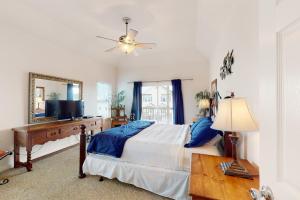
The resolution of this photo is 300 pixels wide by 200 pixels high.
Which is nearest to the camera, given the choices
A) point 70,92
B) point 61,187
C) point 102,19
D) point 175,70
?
point 61,187

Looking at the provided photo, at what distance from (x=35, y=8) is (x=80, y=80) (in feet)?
6.79

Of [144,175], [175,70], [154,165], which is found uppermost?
[175,70]

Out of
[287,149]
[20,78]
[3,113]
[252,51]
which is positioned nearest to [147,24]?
[252,51]

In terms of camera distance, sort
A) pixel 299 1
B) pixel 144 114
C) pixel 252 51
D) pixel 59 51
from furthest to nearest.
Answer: pixel 144 114 < pixel 59 51 < pixel 252 51 < pixel 299 1

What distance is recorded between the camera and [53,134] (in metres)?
3.23

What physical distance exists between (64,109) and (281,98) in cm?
419

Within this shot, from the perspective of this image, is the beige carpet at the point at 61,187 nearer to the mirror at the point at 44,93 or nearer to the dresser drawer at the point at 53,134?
the dresser drawer at the point at 53,134

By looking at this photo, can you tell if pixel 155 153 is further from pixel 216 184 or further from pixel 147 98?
pixel 147 98

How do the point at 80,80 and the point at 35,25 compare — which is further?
the point at 80,80

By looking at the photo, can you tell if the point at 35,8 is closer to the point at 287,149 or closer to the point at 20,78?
the point at 20,78

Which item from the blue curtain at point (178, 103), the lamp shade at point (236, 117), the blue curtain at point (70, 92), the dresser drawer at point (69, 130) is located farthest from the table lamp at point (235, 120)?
the blue curtain at point (178, 103)

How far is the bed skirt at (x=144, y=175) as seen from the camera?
1976 millimetres

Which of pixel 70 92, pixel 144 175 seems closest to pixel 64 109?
pixel 70 92

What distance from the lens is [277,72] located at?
600 millimetres
